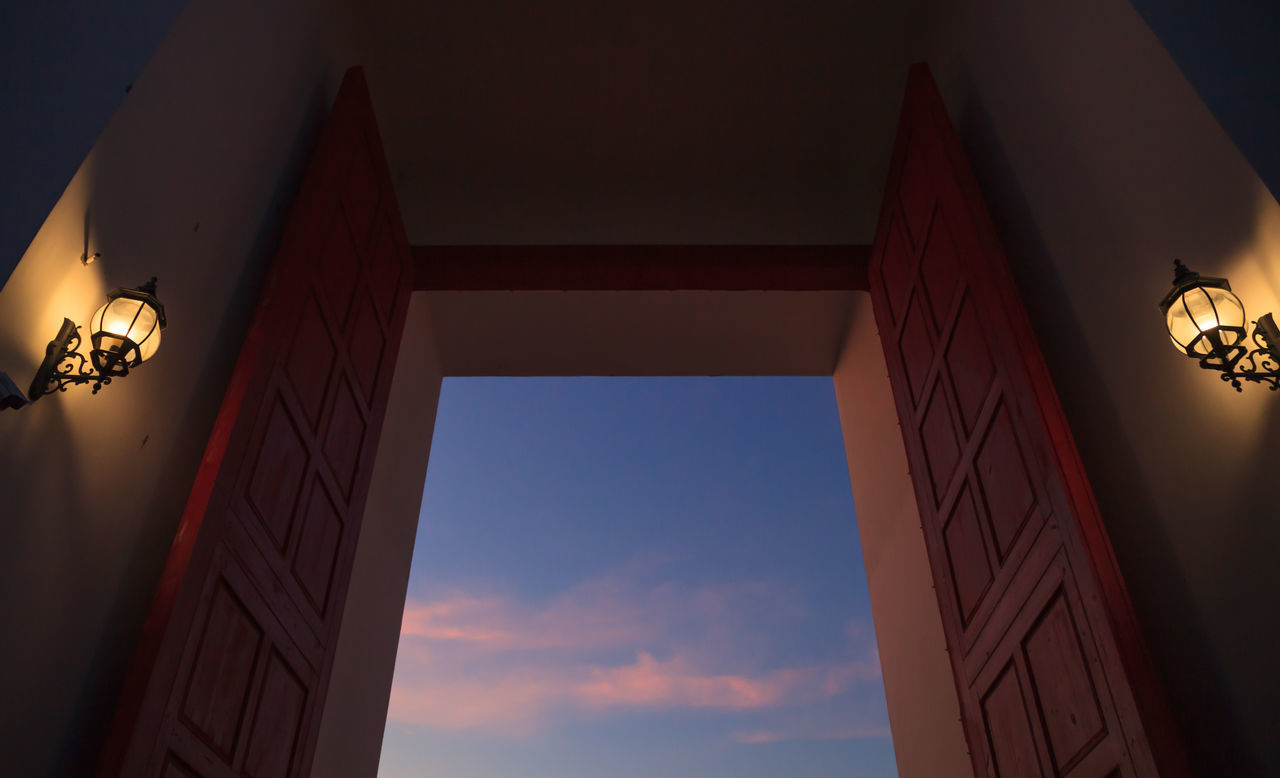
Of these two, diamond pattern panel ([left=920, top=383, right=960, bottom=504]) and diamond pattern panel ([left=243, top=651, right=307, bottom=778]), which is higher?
diamond pattern panel ([left=920, top=383, right=960, bottom=504])

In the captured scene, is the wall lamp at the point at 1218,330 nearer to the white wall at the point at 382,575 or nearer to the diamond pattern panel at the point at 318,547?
the diamond pattern panel at the point at 318,547

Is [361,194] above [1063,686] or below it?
above

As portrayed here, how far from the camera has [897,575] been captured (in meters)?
4.16

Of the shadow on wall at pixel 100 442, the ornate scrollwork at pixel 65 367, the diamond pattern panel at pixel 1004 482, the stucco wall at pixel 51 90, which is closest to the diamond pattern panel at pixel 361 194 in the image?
the shadow on wall at pixel 100 442

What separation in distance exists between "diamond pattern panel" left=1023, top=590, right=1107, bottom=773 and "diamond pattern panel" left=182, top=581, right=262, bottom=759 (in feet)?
7.10

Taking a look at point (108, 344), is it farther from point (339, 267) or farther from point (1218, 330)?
point (1218, 330)

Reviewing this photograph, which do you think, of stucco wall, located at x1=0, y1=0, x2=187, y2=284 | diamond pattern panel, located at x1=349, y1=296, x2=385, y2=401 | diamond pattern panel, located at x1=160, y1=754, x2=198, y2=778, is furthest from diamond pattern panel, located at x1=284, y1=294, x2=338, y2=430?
diamond pattern panel, located at x1=160, y1=754, x2=198, y2=778

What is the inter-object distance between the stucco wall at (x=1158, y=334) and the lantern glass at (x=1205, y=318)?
0.06 m

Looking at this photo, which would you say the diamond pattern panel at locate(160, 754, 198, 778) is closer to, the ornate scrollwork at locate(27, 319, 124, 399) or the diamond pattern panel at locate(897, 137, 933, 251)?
the ornate scrollwork at locate(27, 319, 124, 399)

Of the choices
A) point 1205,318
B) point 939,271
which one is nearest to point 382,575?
point 939,271

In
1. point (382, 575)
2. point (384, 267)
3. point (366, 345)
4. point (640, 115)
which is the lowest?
point (382, 575)

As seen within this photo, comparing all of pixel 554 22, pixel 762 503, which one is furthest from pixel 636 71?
pixel 762 503

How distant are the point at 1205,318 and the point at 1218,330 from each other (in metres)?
0.04

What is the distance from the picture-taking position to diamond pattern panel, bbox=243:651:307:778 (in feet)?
8.02
